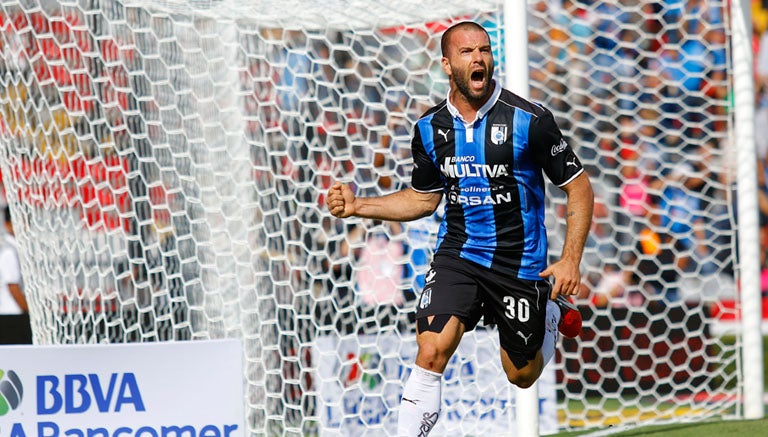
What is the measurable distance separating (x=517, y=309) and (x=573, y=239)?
48 centimetres

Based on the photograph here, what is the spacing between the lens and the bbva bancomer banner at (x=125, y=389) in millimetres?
4824

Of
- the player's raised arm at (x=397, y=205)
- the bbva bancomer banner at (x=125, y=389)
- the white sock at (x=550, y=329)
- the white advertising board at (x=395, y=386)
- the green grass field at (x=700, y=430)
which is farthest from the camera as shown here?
the white advertising board at (x=395, y=386)

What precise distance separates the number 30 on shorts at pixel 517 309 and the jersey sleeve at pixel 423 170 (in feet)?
1.86

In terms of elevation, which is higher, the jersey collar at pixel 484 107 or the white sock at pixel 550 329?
the jersey collar at pixel 484 107

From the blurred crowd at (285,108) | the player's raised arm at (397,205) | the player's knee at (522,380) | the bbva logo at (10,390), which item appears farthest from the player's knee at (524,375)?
the bbva logo at (10,390)

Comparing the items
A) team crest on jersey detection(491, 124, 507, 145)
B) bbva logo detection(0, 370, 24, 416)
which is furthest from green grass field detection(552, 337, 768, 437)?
bbva logo detection(0, 370, 24, 416)

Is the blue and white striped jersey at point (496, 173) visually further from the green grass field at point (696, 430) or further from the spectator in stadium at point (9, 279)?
the spectator in stadium at point (9, 279)

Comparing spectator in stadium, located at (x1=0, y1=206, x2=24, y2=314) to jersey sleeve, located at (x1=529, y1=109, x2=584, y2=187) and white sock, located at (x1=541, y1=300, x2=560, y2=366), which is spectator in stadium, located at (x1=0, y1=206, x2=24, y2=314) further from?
jersey sleeve, located at (x1=529, y1=109, x2=584, y2=187)

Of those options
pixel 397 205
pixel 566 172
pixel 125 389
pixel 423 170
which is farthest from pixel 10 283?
pixel 566 172

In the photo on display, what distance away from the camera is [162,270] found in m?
6.30

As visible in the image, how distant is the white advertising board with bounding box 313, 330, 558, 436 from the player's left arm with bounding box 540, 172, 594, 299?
195 cm

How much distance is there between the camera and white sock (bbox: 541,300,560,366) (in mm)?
4547

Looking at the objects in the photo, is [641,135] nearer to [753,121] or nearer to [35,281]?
[753,121]

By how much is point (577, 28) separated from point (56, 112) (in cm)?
392
